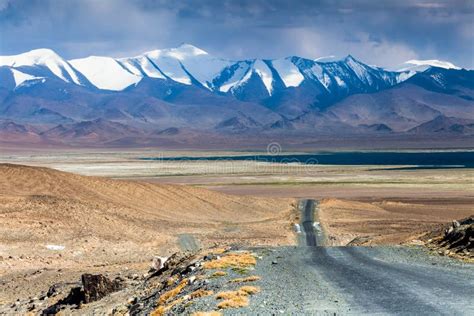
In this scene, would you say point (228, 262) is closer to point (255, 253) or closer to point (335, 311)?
point (255, 253)

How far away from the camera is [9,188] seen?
63.8 metres

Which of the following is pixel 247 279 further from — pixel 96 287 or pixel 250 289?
pixel 96 287

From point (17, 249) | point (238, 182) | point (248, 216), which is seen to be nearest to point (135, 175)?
point (238, 182)

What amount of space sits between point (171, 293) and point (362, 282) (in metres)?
5.79

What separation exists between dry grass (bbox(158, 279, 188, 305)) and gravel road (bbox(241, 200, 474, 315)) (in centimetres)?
251

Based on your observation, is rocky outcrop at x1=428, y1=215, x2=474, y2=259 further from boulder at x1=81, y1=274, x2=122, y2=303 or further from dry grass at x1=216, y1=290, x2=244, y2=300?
boulder at x1=81, y1=274, x2=122, y2=303

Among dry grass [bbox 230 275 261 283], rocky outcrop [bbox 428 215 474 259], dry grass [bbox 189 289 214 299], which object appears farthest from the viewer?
rocky outcrop [bbox 428 215 474 259]

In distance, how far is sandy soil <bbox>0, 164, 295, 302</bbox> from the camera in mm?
43844

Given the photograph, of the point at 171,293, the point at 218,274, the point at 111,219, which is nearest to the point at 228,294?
the point at 171,293

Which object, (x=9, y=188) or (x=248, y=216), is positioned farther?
(x=248, y=216)

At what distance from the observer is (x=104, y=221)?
5378 centimetres

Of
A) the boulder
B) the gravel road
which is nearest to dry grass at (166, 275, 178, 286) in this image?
the gravel road

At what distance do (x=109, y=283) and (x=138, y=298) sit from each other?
3.44 meters

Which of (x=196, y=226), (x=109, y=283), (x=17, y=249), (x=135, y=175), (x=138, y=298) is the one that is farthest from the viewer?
(x=135, y=175)
